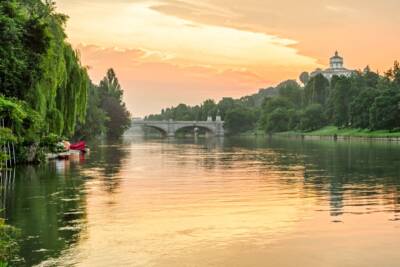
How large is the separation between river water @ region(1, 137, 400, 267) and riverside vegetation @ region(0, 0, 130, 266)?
263 centimetres

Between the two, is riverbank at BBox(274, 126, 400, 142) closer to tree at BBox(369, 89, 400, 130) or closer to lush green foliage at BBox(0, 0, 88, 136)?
tree at BBox(369, 89, 400, 130)

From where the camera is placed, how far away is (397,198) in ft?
93.2

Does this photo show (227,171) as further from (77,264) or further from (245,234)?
(77,264)

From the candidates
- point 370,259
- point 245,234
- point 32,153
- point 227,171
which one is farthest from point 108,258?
point 32,153

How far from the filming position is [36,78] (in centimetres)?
3988

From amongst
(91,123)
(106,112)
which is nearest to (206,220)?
(91,123)

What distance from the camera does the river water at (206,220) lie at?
54.1 feet

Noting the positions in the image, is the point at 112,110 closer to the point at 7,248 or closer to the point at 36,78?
the point at 36,78

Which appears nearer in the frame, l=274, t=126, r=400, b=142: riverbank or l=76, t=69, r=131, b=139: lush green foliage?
l=76, t=69, r=131, b=139: lush green foliage

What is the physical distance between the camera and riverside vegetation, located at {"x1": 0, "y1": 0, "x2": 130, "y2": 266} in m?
33.6

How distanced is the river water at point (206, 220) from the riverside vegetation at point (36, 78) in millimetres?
2628

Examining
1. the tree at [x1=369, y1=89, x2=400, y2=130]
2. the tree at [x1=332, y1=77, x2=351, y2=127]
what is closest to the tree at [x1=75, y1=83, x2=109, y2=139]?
the tree at [x1=369, y1=89, x2=400, y2=130]

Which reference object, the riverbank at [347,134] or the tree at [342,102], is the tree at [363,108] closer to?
the riverbank at [347,134]

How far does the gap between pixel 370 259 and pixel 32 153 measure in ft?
130
